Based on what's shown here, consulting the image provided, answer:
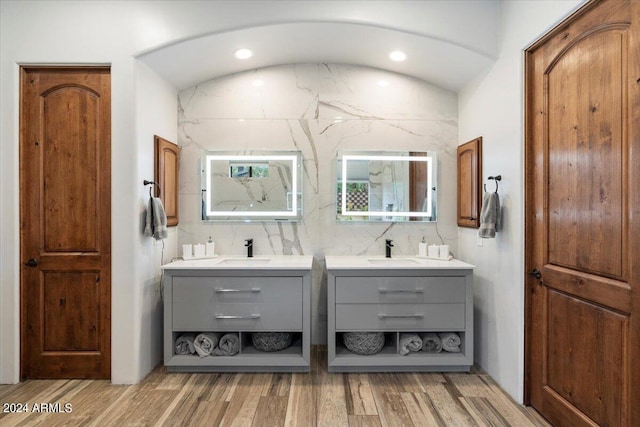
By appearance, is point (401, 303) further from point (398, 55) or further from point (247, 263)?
point (398, 55)

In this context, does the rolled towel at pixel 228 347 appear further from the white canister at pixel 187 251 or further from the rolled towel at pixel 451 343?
the rolled towel at pixel 451 343

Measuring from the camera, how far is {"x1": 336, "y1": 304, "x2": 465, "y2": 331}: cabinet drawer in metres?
2.56

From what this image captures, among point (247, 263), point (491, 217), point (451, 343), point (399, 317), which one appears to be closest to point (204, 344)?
point (247, 263)

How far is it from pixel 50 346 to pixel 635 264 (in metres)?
3.55

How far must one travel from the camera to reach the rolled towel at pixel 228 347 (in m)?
2.63

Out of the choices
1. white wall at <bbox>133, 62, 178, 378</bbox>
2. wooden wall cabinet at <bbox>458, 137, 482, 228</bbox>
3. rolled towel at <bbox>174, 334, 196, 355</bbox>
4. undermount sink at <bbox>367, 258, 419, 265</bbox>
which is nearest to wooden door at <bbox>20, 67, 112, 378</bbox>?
white wall at <bbox>133, 62, 178, 378</bbox>

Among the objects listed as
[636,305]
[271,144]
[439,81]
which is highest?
[439,81]

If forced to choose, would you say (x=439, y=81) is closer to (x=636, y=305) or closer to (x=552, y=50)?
(x=552, y=50)

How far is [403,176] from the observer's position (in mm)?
3164

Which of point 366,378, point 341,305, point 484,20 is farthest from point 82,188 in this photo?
point 484,20

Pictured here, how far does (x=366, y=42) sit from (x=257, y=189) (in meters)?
1.53

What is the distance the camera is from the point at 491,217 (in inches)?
94.2

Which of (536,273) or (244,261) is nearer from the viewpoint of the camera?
(536,273)

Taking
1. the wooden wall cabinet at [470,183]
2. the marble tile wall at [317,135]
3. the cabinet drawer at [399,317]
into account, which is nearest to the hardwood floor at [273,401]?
the cabinet drawer at [399,317]
